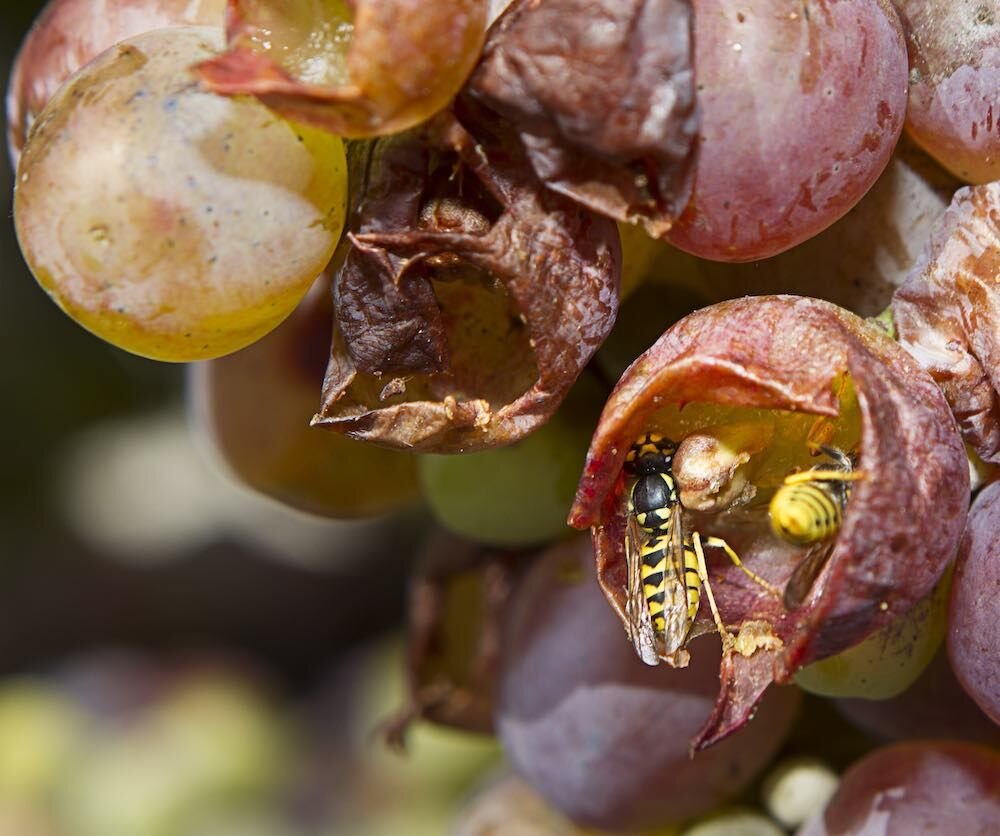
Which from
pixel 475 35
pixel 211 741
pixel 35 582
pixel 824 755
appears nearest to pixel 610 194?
pixel 475 35

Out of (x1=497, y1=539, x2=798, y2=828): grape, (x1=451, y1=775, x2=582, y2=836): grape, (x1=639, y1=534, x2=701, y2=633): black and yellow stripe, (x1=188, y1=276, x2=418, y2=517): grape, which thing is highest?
(x1=639, y1=534, x2=701, y2=633): black and yellow stripe

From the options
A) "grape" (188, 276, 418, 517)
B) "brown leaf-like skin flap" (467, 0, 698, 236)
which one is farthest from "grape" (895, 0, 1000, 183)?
"grape" (188, 276, 418, 517)

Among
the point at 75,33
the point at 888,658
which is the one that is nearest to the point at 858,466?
the point at 888,658

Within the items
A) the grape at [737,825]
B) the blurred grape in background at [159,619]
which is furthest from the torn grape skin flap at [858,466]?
the blurred grape in background at [159,619]

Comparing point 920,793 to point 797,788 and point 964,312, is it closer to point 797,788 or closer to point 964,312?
point 797,788

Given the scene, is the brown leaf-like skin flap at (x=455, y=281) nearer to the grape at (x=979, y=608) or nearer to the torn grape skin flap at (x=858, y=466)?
the torn grape skin flap at (x=858, y=466)

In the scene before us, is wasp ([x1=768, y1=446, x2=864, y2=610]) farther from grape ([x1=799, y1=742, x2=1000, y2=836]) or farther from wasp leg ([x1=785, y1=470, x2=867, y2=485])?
grape ([x1=799, y1=742, x2=1000, y2=836])
